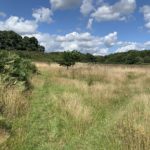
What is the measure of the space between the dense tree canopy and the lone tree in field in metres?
57.4

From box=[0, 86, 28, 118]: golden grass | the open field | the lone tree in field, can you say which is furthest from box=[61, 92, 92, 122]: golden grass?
the lone tree in field

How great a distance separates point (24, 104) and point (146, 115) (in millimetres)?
3679

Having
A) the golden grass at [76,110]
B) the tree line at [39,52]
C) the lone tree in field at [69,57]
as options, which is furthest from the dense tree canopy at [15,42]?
the golden grass at [76,110]

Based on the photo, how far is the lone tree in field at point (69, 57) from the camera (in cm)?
3469

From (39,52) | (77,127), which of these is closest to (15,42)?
(39,52)

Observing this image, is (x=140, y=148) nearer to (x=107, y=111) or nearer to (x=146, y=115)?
(x=146, y=115)

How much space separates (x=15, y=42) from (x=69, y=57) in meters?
66.9

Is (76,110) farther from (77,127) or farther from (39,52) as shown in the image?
(39,52)

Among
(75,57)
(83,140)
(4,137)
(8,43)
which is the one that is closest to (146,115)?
(83,140)

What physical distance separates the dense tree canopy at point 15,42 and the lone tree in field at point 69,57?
188 ft

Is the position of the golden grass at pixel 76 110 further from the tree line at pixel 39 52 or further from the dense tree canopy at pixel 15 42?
the dense tree canopy at pixel 15 42

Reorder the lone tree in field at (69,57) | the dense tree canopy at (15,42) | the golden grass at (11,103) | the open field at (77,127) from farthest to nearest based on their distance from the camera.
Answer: the dense tree canopy at (15,42) → the lone tree in field at (69,57) → the golden grass at (11,103) → the open field at (77,127)

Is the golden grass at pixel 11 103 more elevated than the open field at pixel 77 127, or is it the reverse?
the golden grass at pixel 11 103

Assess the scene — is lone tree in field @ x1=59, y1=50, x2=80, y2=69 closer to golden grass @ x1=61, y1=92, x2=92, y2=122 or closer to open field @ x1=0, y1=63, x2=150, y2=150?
open field @ x1=0, y1=63, x2=150, y2=150
